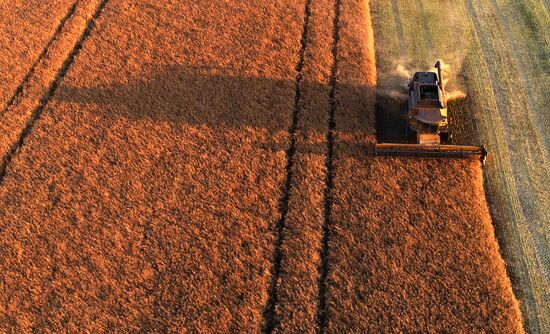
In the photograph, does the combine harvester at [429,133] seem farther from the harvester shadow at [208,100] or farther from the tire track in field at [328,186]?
the tire track in field at [328,186]

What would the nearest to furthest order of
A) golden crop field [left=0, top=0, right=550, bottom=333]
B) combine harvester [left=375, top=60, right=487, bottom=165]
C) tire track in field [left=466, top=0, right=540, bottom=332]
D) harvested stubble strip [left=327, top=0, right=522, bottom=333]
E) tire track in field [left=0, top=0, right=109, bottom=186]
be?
1. harvested stubble strip [left=327, top=0, right=522, bottom=333]
2. golden crop field [left=0, top=0, right=550, bottom=333]
3. tire track in field [left=466, top=0, right=540, bottom=332]
4. combine harvester [left=375, top=60, right=487, bottom=165]
5. tire track in field [left=0, top=0, right=109, bottom=186]

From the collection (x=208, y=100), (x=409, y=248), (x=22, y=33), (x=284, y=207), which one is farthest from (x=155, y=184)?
(x=22, y=33)

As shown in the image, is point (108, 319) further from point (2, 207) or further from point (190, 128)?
point (190, 128)

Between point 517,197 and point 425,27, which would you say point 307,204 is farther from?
point 425,27

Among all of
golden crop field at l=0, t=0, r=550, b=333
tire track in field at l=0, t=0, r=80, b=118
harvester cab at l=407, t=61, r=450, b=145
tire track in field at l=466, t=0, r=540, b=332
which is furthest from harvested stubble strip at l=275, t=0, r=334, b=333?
tire track in field at l=0, t=0, r=80, b=118

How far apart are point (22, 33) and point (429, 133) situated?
54.7 feet

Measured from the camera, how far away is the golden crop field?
1097 centimetres

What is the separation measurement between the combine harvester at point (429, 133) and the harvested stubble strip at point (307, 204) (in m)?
2.21

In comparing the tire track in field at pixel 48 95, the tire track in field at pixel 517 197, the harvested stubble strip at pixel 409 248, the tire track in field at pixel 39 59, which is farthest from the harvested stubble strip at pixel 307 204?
the tire track in field at pixel 39 59

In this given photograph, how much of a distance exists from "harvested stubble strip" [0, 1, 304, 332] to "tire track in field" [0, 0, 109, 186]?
0.87ft

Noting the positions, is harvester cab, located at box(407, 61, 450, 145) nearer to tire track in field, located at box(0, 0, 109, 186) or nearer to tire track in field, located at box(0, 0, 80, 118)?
tire track in field, located at box(0, 0, 109, 186)

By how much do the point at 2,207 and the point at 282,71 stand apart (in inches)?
399

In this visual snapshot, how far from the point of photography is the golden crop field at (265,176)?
10969mm

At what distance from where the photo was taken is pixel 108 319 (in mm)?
10719
